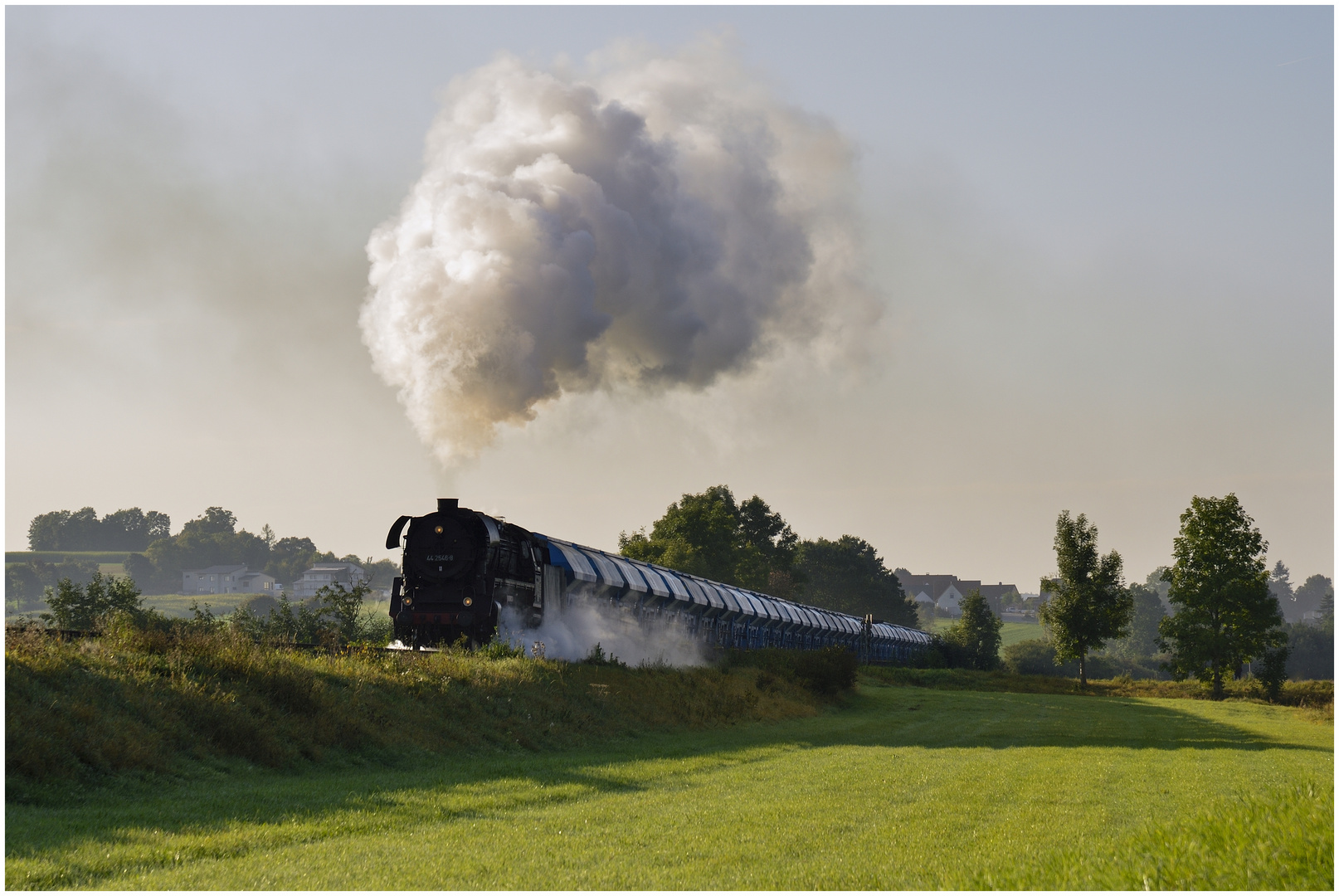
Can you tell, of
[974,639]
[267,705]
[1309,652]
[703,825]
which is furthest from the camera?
[1309,652]

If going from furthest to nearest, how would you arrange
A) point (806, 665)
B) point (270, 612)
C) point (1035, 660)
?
point (1035, 660), point (270, 612), point (806, 665)

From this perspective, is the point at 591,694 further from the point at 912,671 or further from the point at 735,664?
the point at 912,671

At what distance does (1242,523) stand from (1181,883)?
2228 inches

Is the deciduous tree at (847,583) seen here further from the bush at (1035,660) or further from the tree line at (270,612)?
the tree line at (270,612)

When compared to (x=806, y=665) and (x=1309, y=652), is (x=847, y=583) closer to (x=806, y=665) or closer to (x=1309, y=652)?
(x=1309, y=652)

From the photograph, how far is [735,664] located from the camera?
3838 centimetres

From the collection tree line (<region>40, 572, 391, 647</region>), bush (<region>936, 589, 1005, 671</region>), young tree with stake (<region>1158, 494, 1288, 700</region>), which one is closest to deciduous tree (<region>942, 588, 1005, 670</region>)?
bush (<region>936, 589, 1005, 671</region>)

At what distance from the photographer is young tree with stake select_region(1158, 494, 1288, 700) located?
178 feet

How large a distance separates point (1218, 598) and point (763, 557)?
72823 mm

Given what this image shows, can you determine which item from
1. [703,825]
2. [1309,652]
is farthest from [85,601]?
[1309,652]

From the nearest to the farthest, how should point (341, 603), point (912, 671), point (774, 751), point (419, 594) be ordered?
point (774, 751) < point (419, 594) < point (341, 603) < point (912, 671)

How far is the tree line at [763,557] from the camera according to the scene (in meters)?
103

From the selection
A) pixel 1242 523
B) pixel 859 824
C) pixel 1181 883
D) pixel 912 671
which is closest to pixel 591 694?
pixel 859 824

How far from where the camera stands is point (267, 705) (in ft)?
54.9
